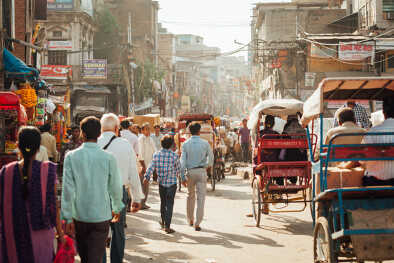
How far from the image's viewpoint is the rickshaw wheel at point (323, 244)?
613 cm

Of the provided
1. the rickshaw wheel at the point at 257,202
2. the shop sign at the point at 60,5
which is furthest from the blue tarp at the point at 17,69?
the shop sign at the point at 60,5

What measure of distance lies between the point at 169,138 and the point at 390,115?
16.0 ft

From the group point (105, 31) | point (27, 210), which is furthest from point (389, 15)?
point (27, 210)

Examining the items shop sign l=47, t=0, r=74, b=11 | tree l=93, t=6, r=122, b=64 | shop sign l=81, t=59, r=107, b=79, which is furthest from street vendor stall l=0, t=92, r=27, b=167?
tree l=93, t=6, r=122, b=64

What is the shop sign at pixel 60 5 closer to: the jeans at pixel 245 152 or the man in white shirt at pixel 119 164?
the jeans at pixel 245 152

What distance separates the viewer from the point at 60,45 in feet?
137

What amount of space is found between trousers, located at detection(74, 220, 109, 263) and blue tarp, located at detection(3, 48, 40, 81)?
1080 cm

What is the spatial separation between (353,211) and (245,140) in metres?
22.2

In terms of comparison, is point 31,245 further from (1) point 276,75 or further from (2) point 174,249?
(1) point 276,75

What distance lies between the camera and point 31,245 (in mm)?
4832

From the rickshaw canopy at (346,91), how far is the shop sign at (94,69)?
110 ft

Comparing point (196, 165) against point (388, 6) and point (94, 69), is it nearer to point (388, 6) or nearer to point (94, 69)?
point (388, 6)

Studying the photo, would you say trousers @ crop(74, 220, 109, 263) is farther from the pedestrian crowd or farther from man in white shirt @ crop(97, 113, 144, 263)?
man in white shirt @ crop(97, 113, 144, 263)

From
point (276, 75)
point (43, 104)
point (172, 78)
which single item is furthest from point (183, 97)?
point (43, 104)
